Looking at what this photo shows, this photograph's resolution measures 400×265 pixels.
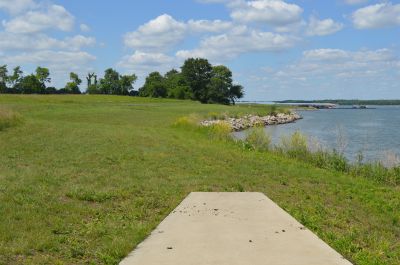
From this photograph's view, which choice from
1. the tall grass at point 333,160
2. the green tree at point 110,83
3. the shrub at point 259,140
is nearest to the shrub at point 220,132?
the shrub at point 259,140

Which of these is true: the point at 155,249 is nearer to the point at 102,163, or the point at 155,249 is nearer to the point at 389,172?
the point at 102,163

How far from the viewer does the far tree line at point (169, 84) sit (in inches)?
4414

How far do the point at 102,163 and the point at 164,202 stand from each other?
16.8 feet

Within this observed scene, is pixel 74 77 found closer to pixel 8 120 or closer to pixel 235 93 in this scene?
pixel 235 93

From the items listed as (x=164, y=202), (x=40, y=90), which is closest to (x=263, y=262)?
(x=164, y=202)

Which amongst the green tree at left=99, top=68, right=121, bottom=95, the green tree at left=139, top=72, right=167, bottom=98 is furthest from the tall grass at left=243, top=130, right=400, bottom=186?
the green tree at left=99, top=68, right=121, bottom=95

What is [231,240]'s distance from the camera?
6242 millimetres

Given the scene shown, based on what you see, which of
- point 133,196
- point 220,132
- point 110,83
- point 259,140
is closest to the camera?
point 133,196

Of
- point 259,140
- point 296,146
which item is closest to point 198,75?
point 259,140

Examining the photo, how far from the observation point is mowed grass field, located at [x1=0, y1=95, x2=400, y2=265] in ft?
20.5

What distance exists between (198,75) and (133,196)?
379 ft

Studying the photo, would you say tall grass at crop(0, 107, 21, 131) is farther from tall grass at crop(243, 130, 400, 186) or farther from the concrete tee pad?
the concrete tee pad

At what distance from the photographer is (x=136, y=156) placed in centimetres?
1526

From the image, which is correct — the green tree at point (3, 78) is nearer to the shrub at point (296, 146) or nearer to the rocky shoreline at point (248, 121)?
the rocky shoreline at point (248, 121)
